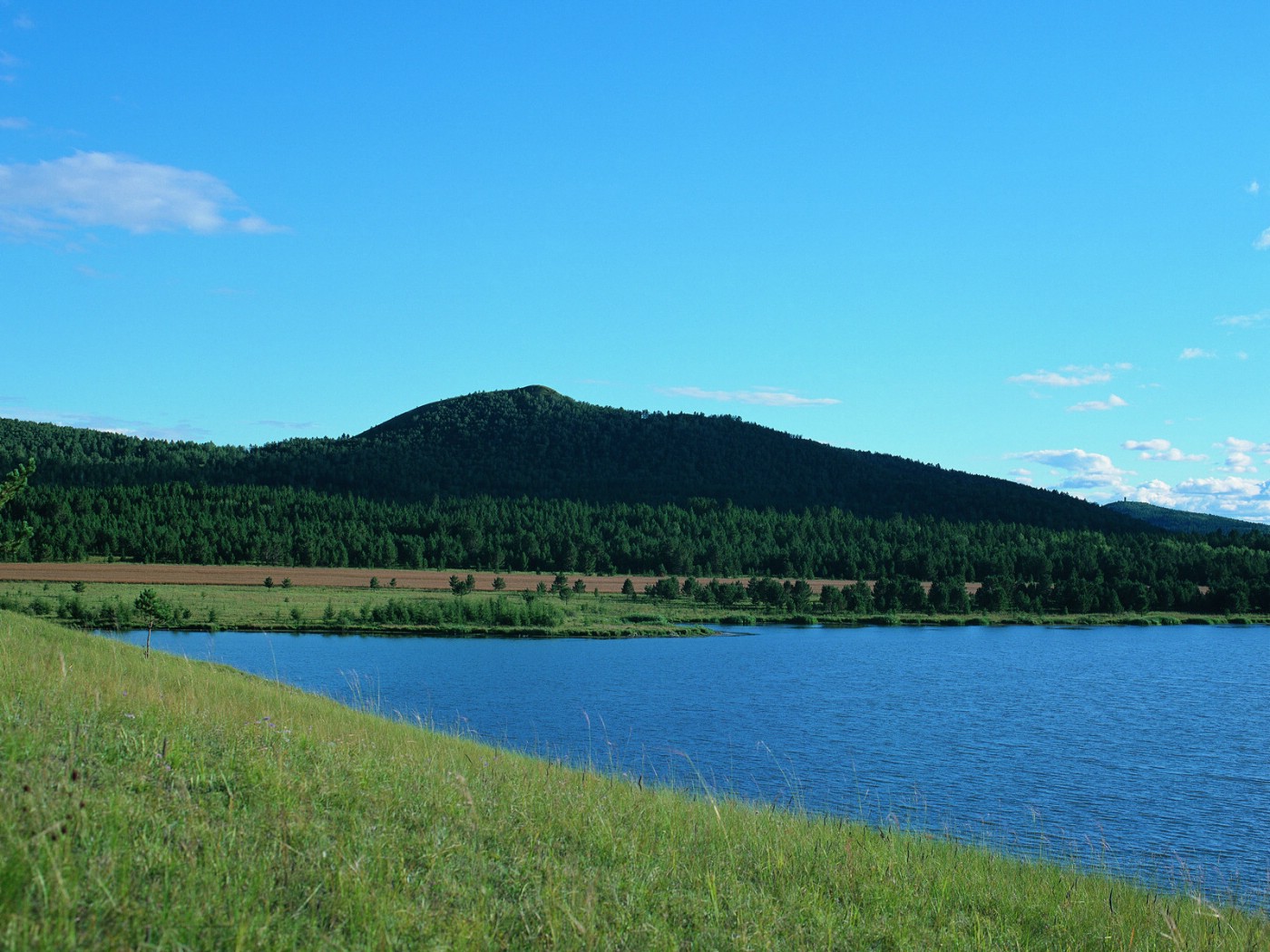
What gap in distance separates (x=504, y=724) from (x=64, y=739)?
93.5 ft

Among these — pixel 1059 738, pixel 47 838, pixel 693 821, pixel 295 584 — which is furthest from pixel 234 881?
pixel 295 584

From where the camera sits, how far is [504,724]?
110 ft

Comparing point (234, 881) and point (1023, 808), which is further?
point (1023, 808)

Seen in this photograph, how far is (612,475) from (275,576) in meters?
99.7

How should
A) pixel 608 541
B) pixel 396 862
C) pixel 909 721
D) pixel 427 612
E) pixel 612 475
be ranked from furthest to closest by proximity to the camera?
pixel 612 475 < pixel 608 541 < pixel 427 612 < pixel 909 721 < pixel 396 862

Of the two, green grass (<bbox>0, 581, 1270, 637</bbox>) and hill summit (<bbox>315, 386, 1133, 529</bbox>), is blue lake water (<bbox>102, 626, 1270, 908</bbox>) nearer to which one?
green grass (<bbox>0, 581, 1270, 637</bbox>)

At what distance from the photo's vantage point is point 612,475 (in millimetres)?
192625

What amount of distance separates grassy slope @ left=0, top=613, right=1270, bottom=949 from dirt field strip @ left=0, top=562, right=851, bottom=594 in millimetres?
84497

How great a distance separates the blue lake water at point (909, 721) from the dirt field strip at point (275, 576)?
25.9 m

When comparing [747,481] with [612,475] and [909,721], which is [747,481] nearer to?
[612,475]

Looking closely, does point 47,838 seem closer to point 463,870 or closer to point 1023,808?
point 463,870

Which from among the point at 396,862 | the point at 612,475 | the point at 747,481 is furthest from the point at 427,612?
the point at 612,475

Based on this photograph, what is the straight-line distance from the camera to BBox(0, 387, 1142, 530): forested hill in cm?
16500

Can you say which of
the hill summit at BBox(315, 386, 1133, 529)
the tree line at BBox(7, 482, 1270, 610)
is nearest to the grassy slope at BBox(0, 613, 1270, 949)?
the tree line at BBox(7, 482, 1270, 610)
